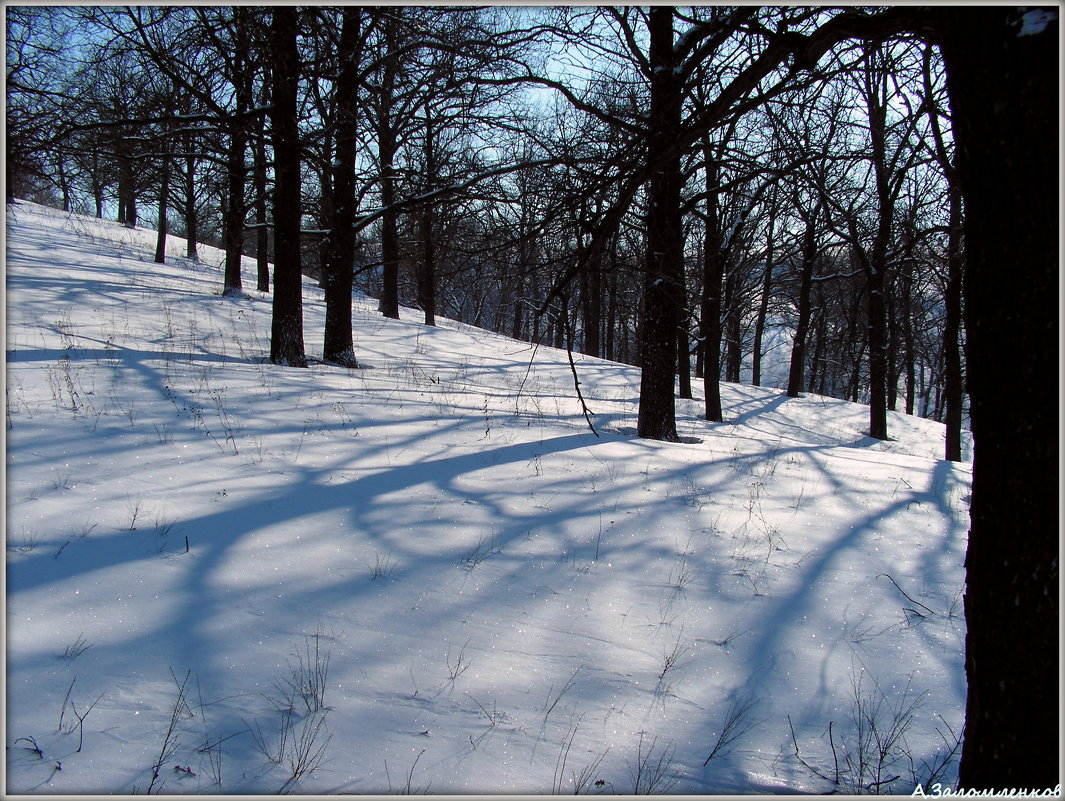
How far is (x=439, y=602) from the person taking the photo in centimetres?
352

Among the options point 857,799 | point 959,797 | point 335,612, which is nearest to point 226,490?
point 335,612

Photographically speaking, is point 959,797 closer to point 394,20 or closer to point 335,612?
point 335,612

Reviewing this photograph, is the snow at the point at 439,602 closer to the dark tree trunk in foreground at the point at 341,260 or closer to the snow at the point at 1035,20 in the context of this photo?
the snow at the point at 1035,20

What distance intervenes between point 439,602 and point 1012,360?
2.89 metres

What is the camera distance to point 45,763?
2221mm

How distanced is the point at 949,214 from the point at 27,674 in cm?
1546

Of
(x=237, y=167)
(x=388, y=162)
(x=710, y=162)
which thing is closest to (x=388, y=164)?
(x=388, y=162)

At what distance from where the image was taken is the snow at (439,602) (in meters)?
2.51

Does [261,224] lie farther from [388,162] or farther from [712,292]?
[712,292]

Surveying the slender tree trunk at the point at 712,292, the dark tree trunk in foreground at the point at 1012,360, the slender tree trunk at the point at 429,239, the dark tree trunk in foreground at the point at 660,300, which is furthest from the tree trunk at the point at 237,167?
the slender tree trunk at the point at 712,292

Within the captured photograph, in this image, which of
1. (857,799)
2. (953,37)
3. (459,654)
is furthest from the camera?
(459,654)

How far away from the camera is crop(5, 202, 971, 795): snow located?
2508 millimetres

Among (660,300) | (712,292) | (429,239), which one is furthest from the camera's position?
(712,292)

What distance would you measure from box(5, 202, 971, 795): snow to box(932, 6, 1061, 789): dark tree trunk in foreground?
3.40 feet
